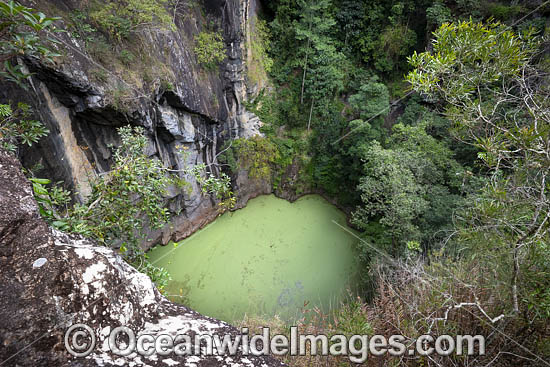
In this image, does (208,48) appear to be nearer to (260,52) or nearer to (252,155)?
Answer: (260,52)

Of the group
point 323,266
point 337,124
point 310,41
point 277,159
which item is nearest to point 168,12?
point 310,41

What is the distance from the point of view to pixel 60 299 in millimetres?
966

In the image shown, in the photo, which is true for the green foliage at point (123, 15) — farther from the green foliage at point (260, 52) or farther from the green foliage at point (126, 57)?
the green foliage at point (260, 52)

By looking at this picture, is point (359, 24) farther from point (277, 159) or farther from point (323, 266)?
point (323, 266)

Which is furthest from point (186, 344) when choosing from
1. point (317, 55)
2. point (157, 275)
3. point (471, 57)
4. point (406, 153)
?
point (317, 55)

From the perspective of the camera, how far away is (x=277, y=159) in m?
7.08

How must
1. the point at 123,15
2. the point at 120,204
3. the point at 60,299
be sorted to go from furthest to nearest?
1. the point at 123,15
2. the point at 120,204
3. the point at 60,299

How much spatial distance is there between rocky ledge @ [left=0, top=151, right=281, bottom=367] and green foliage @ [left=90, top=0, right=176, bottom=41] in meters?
3.62

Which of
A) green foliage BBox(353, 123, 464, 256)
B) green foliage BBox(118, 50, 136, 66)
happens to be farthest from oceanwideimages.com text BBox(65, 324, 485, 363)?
green foliage BBox(118, 50, 136, 66)

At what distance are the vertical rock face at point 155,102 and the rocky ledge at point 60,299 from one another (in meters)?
1.01

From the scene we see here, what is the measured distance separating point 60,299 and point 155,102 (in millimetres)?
4169

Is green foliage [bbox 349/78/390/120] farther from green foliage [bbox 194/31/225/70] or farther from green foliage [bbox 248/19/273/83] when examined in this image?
green foliage [bbox 194/31/225/70]

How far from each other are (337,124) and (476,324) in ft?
18.8

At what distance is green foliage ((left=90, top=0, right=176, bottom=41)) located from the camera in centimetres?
378
